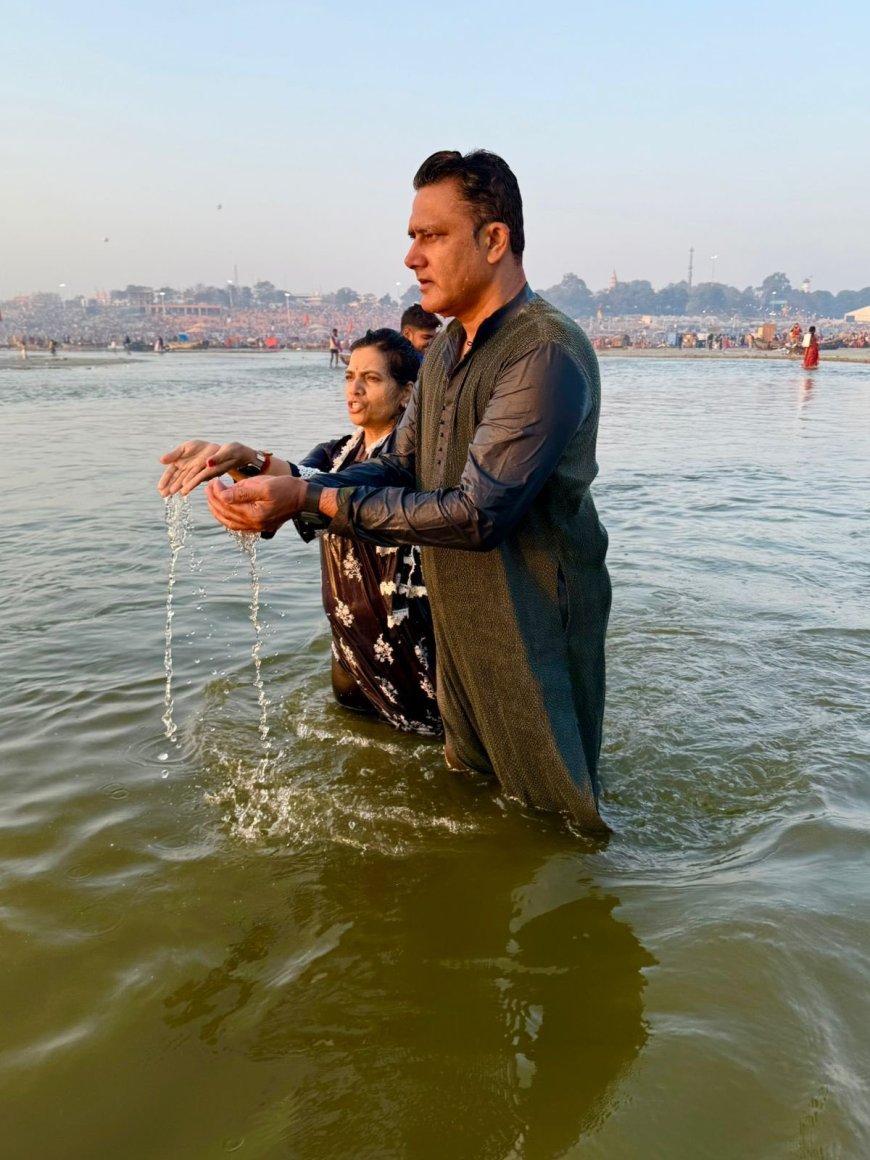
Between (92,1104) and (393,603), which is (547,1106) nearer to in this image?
(92,1104)

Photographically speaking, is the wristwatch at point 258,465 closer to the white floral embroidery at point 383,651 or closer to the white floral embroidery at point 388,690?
the white floral embroidery at point 383,651

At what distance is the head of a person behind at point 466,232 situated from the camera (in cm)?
255

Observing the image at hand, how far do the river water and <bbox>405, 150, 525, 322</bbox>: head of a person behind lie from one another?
1.77 m

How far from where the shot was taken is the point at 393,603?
389 centimetres

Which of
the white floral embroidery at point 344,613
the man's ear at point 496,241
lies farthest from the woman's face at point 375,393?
the man's ear at point 496,241

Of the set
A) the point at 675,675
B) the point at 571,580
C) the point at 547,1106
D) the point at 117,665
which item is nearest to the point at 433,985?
the point at 547,1106

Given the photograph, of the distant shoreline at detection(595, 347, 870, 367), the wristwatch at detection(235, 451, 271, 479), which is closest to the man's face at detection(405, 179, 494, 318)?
the wristwatch at detection(235, 451, 271, 479)

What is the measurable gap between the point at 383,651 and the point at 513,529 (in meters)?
1.50

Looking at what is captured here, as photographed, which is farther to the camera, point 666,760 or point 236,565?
point 236,565

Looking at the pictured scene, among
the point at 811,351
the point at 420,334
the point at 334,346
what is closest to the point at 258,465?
the point at 420,334

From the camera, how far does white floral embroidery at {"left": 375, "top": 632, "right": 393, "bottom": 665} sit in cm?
395

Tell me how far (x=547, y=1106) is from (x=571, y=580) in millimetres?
1389

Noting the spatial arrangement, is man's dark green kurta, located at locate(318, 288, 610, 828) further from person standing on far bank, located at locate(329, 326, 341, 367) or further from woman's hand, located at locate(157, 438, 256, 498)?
person standing on far bank, located at locate(329, 326, 341, 367)

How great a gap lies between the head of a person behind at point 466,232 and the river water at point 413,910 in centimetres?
177
